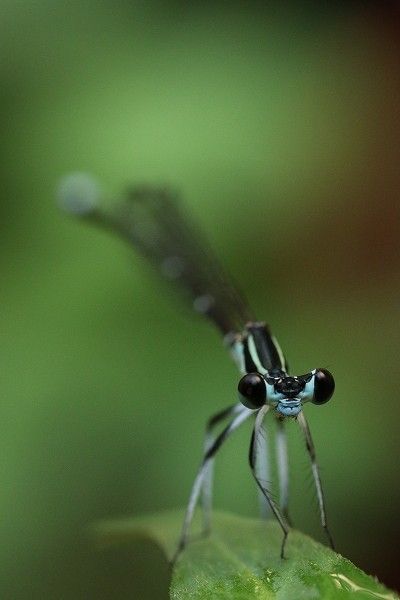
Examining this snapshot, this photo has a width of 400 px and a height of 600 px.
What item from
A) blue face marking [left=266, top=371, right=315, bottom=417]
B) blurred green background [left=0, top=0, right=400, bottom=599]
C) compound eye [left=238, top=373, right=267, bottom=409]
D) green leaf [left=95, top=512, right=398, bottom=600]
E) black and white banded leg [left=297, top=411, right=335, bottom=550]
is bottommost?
green leaf [left=95, top=512, right=398, bottom=600]

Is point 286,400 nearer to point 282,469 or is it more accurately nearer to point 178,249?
point 282,469

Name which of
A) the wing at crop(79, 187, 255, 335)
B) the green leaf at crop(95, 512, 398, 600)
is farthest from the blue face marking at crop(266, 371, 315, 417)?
the wing at crop(79, 187, 255, 335)

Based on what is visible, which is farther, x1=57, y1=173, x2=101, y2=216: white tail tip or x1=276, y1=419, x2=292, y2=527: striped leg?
x1=57, y1=173, x2=101, y2=216: white tail tip

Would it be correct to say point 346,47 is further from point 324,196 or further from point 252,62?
point 324,196

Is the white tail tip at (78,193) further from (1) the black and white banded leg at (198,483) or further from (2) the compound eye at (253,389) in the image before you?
(2) the compound eye at (253,389)

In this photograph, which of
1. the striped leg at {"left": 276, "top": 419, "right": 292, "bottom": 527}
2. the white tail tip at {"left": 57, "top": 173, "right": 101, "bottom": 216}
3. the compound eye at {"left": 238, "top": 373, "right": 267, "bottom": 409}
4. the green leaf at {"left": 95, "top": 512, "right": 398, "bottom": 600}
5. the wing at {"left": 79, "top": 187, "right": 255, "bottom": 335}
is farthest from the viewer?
the white tail tip at {"left": 57, "top": 173, "right": 101, "bottom": 216}

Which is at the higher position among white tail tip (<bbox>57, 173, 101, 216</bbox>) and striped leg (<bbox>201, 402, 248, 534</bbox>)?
white tail tip (<bbox>57, 173, 101, 216</bbox>)

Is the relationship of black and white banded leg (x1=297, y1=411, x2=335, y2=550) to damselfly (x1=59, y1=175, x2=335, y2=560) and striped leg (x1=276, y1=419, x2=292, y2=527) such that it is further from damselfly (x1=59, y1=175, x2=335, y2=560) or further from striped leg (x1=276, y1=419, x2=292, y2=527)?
striped leg (x1=276, y1=419, x2=292, y2=527)
